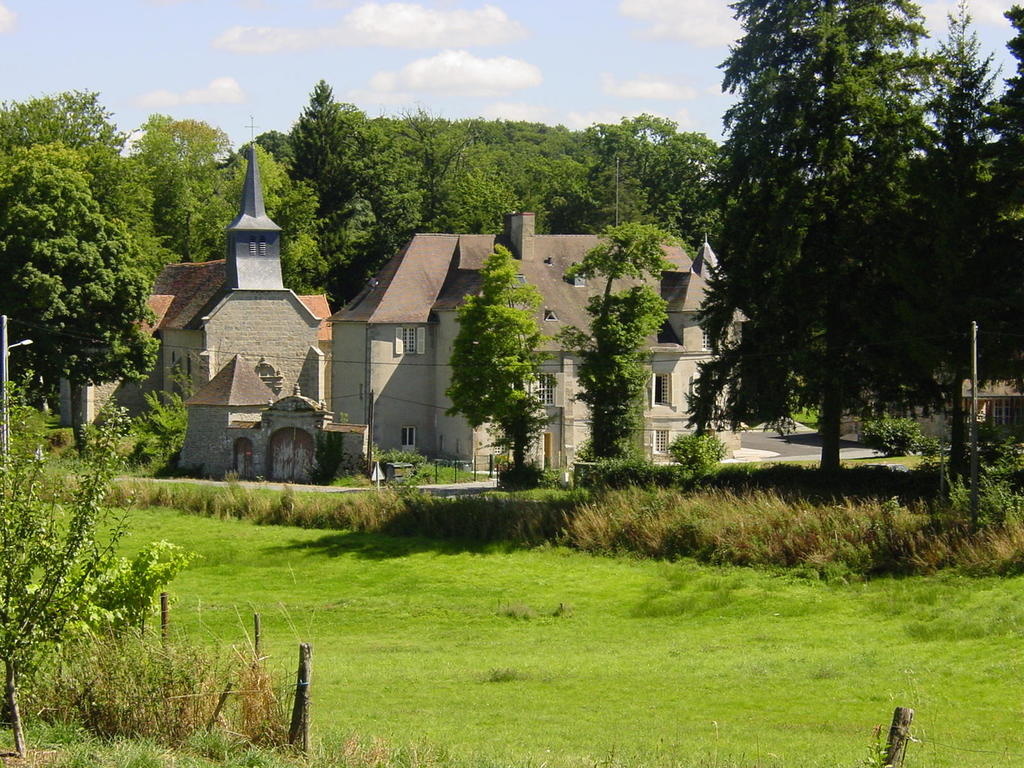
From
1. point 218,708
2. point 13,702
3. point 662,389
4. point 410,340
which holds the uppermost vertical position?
point 410,340

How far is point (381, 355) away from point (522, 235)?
775 cm

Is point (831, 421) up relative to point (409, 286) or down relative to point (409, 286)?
down

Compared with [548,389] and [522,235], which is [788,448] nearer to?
[548,389]

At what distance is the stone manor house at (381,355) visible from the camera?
50.8 metres

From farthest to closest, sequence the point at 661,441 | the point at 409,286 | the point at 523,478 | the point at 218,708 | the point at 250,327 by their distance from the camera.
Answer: the point at 250,327
the point at 661,441
the point at 409,286
the point at 523,478
the point at 218,708

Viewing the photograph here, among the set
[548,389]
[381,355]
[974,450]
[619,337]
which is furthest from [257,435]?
[974,450]

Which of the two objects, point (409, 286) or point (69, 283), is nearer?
point (69, 283)

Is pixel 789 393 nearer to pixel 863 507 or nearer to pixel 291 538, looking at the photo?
pixel 863 507

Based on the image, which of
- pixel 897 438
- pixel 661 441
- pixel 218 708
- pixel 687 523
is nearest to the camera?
pixel 218 708

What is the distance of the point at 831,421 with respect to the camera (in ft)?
126

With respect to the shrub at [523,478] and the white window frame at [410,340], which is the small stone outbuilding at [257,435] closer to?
the white window frame at [410,340]

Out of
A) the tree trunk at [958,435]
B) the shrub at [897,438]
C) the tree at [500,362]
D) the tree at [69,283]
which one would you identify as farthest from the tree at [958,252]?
the tree at [69,283]

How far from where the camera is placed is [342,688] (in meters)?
20.2

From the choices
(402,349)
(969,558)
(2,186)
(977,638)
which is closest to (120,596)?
(977,638)
